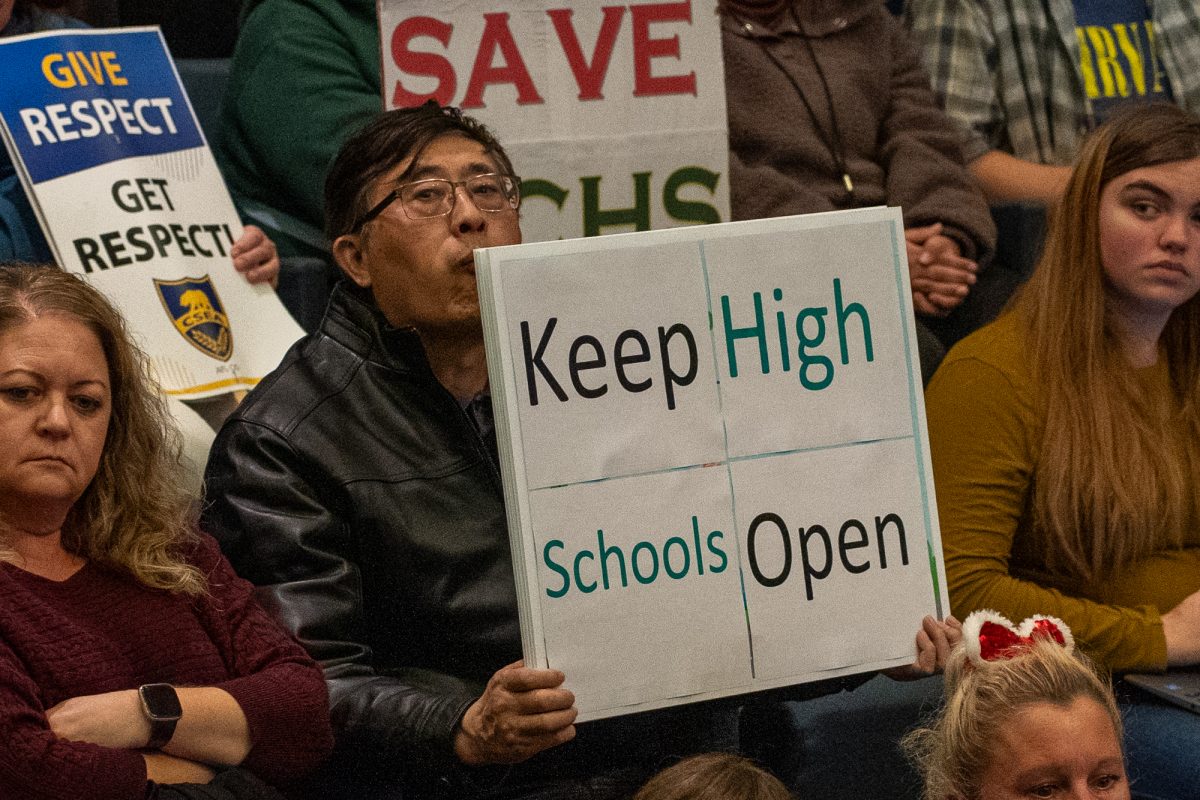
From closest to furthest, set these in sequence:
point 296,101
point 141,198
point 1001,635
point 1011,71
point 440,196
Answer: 1. point 1001,635
2. point 440,196
3. point 141,198
4. point 296,101
5. point 1011,71

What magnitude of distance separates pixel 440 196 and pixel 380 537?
49 cm

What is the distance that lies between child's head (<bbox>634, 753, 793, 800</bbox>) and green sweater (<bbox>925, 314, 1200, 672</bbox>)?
0.78 meters

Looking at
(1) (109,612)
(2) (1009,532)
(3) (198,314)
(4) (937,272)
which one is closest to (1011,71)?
(4) (937,272)

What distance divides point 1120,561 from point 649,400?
0.99m

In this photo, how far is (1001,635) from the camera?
2.07 meters

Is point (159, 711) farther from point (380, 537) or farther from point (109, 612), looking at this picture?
point (380, 537)

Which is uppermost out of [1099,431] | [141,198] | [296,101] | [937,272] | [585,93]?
[296,101]

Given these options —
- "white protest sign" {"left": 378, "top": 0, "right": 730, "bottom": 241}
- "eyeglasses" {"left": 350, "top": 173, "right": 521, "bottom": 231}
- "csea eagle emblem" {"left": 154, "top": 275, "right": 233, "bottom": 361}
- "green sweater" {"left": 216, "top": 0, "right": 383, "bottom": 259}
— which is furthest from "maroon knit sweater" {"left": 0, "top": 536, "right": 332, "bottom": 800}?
"green sweater" {"left": 216, "top": 0, "right": 383, "bottom": 259}

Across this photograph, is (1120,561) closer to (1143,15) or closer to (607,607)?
(607,607)

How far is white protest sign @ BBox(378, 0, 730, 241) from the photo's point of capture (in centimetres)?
265

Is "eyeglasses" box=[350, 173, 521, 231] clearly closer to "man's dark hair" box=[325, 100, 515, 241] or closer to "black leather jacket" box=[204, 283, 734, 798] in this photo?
"man's dark hair" box=[325, 100, 515, 241]

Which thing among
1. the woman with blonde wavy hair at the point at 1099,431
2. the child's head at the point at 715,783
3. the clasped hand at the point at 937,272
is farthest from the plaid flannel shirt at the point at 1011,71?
the child's head at the point at 715,783

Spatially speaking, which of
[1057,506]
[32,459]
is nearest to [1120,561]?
[1057,506]

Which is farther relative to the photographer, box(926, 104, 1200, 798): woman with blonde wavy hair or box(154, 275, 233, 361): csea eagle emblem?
box(154, 275, 233, 361): csea eagle emblem
